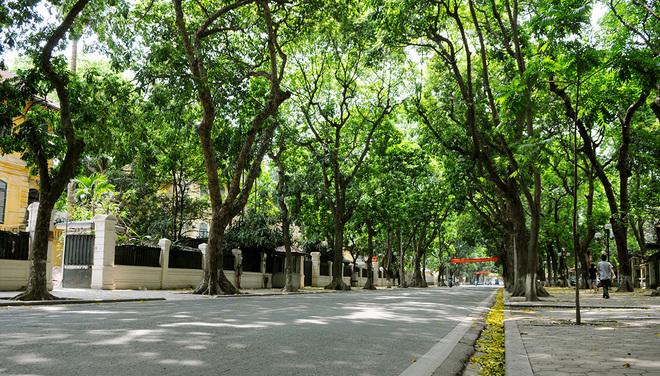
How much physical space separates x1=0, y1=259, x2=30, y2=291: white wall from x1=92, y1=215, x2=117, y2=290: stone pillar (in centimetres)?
346

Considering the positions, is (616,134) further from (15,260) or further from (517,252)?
(15,260)

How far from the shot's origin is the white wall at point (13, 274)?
18125 mm

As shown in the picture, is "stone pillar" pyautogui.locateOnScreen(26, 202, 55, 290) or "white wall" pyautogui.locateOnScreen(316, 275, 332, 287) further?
"white wall" pyautogui.locateOnScreen(316, 275, 332, 287)

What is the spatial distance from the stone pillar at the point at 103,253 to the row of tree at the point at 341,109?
2.38 m

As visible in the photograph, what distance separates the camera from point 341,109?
103ft

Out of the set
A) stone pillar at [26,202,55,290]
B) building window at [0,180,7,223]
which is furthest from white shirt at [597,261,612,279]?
building window at [0,180,7,223]

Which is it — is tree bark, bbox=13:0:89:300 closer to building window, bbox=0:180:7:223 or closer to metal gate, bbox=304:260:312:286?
building window, bbox=0:180:7:223

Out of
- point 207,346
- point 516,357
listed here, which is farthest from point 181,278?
point 516,357

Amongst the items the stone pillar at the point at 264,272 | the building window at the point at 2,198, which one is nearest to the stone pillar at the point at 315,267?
the stone pillar at the point at 264,272

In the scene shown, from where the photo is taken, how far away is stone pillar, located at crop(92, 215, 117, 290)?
2206cm

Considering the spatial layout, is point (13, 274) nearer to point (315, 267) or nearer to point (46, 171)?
point (46, 171)

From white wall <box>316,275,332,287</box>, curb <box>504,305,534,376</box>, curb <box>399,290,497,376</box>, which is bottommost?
white wall <box>316,275,332,287</box>

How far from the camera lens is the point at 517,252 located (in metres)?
23.5

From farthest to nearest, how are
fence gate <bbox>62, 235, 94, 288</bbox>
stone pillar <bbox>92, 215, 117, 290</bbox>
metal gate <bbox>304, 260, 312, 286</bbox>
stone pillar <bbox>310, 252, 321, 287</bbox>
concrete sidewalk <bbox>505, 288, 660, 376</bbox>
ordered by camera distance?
stone pillar <bbox>310, 252, 321, 287</bbox> < metal gate <bbox>304, 260, 312, 286</bbox> < fence gate <bbox>62, 235, 94, 288</bbox> < stone pillar <bbox>92, 215, 117, 290</bbox> < concrete sidewalk <bbox>505, 288, 660, 376</bbox>
